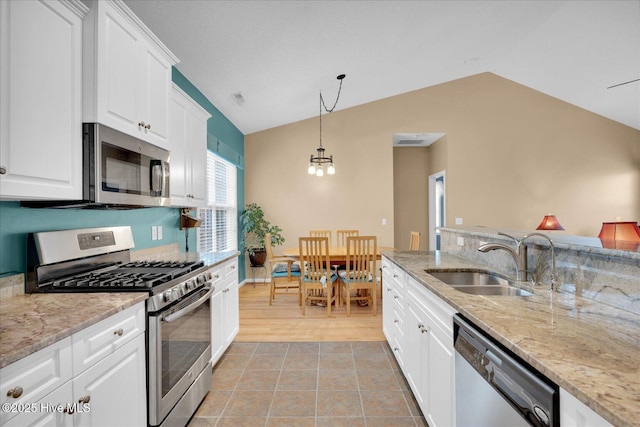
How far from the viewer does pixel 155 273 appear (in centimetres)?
172

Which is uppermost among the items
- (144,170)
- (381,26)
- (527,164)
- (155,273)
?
(381,26)

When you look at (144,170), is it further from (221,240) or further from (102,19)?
(221,240)

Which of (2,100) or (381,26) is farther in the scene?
(381,26)

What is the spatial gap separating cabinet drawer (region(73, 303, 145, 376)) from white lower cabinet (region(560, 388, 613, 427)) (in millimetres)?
1451

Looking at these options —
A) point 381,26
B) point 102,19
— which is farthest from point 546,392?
point 381,26

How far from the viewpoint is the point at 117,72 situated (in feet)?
5.24

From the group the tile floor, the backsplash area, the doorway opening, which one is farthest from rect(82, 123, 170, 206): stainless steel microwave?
the doorway opening

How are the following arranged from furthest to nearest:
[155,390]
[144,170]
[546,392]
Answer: [144,170]
[155,390]
[546,392]

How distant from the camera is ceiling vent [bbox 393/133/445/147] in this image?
566 cm

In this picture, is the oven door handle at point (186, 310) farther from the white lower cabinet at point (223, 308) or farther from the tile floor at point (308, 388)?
the tile floor at point (308, 388)

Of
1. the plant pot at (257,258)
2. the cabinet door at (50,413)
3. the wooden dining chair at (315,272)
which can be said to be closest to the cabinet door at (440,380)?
the cabinet door at (50,413)

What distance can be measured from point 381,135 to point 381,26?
8.55ft

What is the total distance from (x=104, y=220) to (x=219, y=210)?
8.58 ft

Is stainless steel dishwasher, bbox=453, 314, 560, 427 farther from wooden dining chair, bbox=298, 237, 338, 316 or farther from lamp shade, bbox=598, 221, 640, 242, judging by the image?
lamp shade, bbox=598, 221, 640, 242
